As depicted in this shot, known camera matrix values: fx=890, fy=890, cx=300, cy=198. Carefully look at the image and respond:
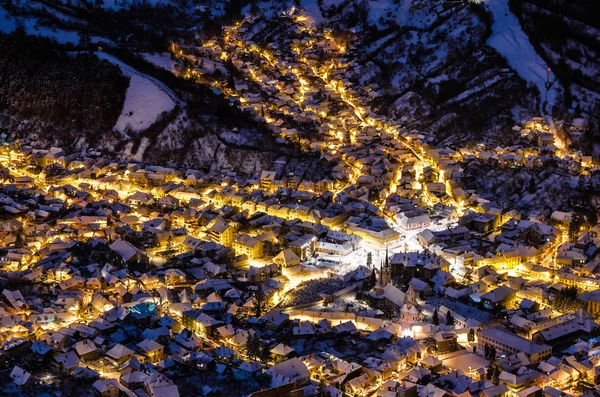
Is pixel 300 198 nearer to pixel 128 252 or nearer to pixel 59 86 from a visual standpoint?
pixel 128 252

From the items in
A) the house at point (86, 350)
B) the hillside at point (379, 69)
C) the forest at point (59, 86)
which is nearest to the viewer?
the house at point (86, 350)

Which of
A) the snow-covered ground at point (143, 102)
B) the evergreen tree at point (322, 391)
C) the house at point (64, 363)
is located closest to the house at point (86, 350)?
the house at point (64, 363)

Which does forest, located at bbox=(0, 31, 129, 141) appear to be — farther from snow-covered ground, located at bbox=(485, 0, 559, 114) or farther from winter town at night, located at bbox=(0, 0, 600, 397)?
snow-covered ground, located at bbox=(485, 0, 559, 114)

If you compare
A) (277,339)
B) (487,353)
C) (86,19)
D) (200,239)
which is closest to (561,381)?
(487,353)

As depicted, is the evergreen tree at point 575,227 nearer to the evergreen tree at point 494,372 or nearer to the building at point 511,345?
the building at point 511,345

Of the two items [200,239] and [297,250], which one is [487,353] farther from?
[200,239]

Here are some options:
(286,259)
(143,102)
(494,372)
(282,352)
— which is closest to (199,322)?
(282,352)
